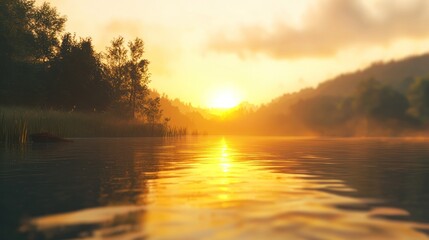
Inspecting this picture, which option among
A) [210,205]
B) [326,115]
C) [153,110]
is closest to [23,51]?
[153,110]

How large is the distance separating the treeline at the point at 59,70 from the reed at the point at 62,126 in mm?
9278

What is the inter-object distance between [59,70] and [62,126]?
102 feet

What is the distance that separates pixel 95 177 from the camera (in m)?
11.6

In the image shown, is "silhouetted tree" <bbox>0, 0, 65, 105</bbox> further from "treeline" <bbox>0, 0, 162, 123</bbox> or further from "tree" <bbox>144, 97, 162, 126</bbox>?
A: "tree" <bbox>144, 97, 162, 126</bbox>

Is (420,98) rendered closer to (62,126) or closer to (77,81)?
(77,81)

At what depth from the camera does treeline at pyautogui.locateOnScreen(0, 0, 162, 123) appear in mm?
63688

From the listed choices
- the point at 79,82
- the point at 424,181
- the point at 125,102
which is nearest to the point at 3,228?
the point at 424,181

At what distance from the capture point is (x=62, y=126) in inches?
1572

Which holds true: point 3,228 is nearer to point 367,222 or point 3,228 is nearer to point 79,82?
point 367,222

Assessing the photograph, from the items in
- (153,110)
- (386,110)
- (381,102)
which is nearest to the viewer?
(153,110)

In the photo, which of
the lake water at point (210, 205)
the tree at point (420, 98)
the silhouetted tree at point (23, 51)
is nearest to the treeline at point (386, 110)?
the tree at point (420, 98)

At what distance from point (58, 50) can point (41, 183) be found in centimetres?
7561

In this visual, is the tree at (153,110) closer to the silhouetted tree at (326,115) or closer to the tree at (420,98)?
the tree at (420,98)

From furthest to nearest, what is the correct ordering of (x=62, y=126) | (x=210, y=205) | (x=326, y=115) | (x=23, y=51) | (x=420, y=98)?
(x=326, y=115), (x=420, y=98), (x=23, y=51), (x=62, y=126), (x=210, y=205)
